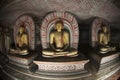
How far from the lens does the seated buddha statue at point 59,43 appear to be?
132 inches

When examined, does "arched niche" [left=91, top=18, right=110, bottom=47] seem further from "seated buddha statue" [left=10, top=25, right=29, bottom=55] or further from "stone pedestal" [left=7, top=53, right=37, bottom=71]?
"seated buddha statue" [left=10, top=25, right=29, bottom=55]

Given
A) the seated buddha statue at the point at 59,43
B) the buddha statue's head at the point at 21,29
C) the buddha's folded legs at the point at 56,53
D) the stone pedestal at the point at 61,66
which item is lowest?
the stone pedestal at the point at 61,66

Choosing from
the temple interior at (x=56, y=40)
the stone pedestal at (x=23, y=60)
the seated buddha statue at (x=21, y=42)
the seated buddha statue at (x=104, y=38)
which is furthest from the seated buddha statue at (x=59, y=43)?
the seated buddha statue at (x=104, y=38)

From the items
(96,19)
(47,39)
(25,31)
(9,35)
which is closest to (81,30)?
(96,19)

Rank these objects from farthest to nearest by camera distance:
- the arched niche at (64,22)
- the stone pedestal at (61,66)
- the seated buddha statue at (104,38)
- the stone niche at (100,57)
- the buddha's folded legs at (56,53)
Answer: the seated buddha statue at (104,38)
the arched niche at (64,22)
the stone niche at (100,57)
the buddha's folded legs at (56,53)
the stone pedestal at (61,66)

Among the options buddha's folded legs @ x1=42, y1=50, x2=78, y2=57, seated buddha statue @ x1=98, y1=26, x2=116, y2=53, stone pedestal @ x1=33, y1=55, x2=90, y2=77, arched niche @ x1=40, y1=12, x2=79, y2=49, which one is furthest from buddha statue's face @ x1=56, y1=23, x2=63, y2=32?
seated buddha statue @ x1=98, y1=26, x2=116, y2=53

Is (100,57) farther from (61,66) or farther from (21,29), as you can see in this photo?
(21,29)

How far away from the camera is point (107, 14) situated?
12.4ft

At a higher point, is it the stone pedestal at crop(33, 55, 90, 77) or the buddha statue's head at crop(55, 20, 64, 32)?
the buddha statue's head at crop(55, 20, 64, 32)

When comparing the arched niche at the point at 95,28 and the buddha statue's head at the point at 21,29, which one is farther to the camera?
the arched niche at the point at 95,28

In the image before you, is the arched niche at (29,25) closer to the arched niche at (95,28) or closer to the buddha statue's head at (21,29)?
the buddha statue's head at (21,29)

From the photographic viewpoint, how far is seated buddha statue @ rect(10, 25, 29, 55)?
11.6 feet

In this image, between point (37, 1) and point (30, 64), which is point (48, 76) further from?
point (37, 1)

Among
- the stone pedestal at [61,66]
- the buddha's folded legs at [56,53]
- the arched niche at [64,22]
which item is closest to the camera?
the stone pedestal at [61,66]
